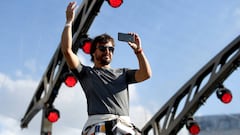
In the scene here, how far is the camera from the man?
242 cm

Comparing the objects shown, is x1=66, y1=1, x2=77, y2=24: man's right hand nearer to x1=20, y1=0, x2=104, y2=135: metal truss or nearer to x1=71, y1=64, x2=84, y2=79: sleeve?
x1=71, y1=64, x2=84, y2=79: sleeve

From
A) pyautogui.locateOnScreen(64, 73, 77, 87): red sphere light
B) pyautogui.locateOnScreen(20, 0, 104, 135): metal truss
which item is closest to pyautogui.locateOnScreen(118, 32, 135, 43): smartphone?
pyautogui.locateOnScreen(20, 0, 104, 135): metal truss

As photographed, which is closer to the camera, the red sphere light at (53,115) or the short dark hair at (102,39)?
the short dark hair at (102,39)

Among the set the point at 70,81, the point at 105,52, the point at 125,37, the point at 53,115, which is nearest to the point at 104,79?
the point at 105,52

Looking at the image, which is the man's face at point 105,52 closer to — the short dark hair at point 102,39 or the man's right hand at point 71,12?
the short dark hair at point 102,39

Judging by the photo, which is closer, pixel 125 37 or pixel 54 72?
pixel 125 37

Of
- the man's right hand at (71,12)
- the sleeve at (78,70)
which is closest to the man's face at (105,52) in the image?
the sleeve at (78,70)

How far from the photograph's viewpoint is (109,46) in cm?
255

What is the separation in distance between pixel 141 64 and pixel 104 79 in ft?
0.81

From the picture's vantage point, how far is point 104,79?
2549 millimetres

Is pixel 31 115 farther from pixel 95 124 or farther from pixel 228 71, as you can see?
pixel 95 124

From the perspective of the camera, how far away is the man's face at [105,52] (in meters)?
2.55

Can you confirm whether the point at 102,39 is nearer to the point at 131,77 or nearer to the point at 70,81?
the point at 131,77

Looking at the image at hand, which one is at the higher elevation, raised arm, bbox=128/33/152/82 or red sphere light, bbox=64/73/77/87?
raised arm, bbox=128/33/152/82
